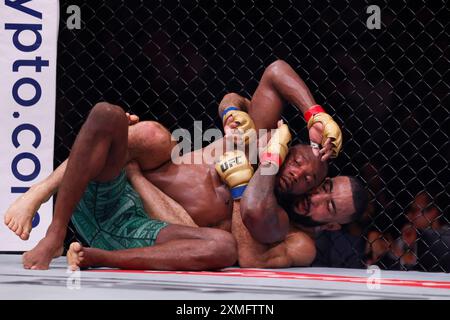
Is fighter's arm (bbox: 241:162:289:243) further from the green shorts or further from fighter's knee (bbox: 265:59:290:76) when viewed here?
fighter's knee (bbox: 265:59:290:76)

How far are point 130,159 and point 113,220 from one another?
212 millimetres

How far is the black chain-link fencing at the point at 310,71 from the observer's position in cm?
296

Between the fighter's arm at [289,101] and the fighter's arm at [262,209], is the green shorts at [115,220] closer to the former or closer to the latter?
the fighter's arm at [262,209]

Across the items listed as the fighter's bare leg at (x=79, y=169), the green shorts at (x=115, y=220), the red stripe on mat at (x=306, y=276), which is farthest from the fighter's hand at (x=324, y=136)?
the fighter's bare leg at (x=79, y=169)

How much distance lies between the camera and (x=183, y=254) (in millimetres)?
2291

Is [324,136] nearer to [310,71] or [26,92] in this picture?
[310,71]

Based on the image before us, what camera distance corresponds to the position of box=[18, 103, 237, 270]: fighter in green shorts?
86.8 inches

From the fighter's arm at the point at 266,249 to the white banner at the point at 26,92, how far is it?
0.64 meters

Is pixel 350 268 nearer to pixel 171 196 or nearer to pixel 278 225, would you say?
pixel 278 225

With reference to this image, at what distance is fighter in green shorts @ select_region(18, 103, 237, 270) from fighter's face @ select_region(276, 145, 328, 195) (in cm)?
29

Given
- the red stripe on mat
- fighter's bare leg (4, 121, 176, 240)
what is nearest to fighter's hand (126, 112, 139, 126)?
fighter's bare leg (4, 121, 176, 240)

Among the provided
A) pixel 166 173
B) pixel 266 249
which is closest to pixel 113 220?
pixel 166 173

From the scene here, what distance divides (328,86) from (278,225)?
77 cm

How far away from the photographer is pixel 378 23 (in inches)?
118
